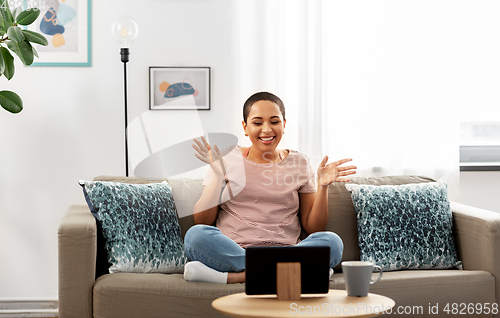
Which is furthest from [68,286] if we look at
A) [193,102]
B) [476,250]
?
[476,250]

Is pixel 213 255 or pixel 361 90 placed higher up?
pixel 361 90

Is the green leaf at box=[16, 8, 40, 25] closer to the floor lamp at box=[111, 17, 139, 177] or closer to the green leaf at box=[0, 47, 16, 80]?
the green leaf at box=[0, 47, 16, 80]

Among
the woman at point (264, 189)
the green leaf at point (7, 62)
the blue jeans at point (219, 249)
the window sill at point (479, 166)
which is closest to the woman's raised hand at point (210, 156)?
the woman at point (264, 189)

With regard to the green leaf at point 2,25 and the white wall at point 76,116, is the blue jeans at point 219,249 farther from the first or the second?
the green leaf at point 2,25

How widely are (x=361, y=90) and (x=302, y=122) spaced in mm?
385

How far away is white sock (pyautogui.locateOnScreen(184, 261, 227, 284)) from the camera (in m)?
1.76

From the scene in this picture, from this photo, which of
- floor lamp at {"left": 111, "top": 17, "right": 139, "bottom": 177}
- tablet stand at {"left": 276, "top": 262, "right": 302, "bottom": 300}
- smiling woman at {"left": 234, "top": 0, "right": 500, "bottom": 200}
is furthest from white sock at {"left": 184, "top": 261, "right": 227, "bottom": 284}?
smiling woman at {"left": 234, "top": 0, "right": 500, "bottom": 200}

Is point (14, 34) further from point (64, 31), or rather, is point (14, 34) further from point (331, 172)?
point (331, 172)

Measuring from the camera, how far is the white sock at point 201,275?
1.76m

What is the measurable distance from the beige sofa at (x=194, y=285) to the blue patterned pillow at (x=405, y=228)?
3.2 inches

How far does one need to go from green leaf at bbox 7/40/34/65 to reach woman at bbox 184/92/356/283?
0.92 meters

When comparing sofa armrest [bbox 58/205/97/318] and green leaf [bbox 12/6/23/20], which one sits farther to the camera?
green leaf [bbox 12/6/23/20]

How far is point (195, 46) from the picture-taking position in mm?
2680

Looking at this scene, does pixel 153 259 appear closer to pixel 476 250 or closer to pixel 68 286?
pixel 68 286
